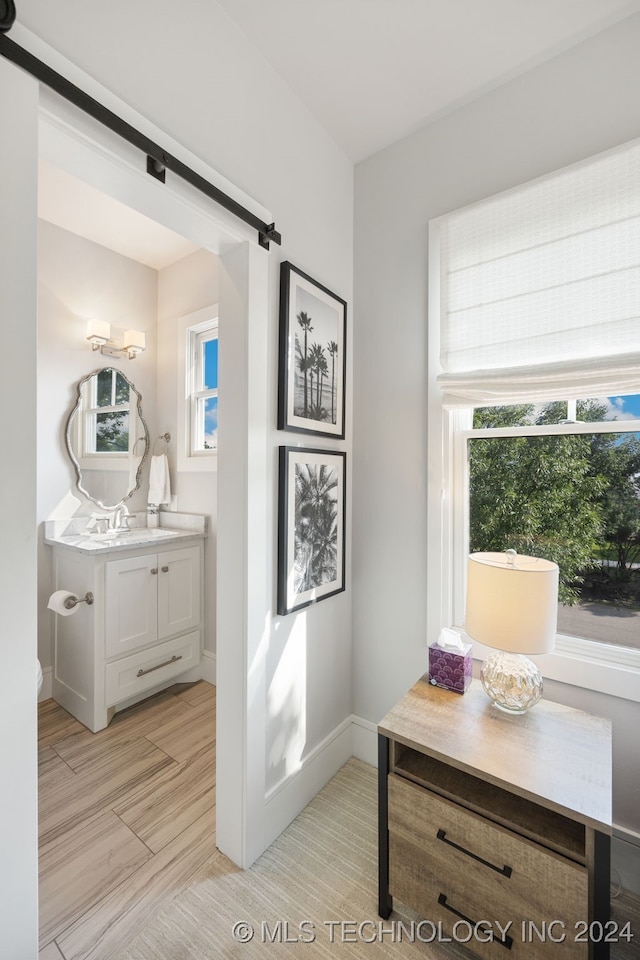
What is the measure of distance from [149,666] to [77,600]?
60 cm

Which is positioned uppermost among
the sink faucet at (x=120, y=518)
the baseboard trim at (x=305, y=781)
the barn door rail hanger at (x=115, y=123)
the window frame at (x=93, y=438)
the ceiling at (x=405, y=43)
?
the ceiling at (x=405, y=43)

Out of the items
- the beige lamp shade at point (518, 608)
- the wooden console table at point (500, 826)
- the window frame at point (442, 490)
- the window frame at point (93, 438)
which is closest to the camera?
the wooden console table at point (500, 826)

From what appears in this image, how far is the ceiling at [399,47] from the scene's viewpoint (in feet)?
4.48

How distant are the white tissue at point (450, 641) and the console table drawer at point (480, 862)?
0.46m

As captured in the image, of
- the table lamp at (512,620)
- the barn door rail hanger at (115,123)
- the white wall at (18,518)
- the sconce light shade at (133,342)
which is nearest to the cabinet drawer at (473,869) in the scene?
the table lamp at (512,620)

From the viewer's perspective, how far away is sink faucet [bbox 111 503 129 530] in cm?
270

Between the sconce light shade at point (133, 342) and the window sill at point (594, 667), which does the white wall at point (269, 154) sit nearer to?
the window sill at point (594, 667)

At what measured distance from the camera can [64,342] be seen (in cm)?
260

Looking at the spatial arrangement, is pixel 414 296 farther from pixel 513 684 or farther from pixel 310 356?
pixel 513 684

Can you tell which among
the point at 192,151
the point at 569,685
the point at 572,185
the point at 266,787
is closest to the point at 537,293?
the point at 572,185

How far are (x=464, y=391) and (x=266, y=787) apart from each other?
1691 millimetres

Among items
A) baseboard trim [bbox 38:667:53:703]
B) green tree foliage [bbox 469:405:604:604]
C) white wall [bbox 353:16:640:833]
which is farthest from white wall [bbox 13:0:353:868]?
baseboard trim [bbox 38:667:53:703]

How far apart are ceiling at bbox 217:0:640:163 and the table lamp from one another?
1.78 meters

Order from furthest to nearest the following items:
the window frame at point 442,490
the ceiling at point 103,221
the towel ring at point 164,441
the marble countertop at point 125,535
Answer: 1. the towel ring at point 164,441
2. the marble countertop at point 125,535
3. the ceiling at point 103,221
4. the window frame at point 442,490
